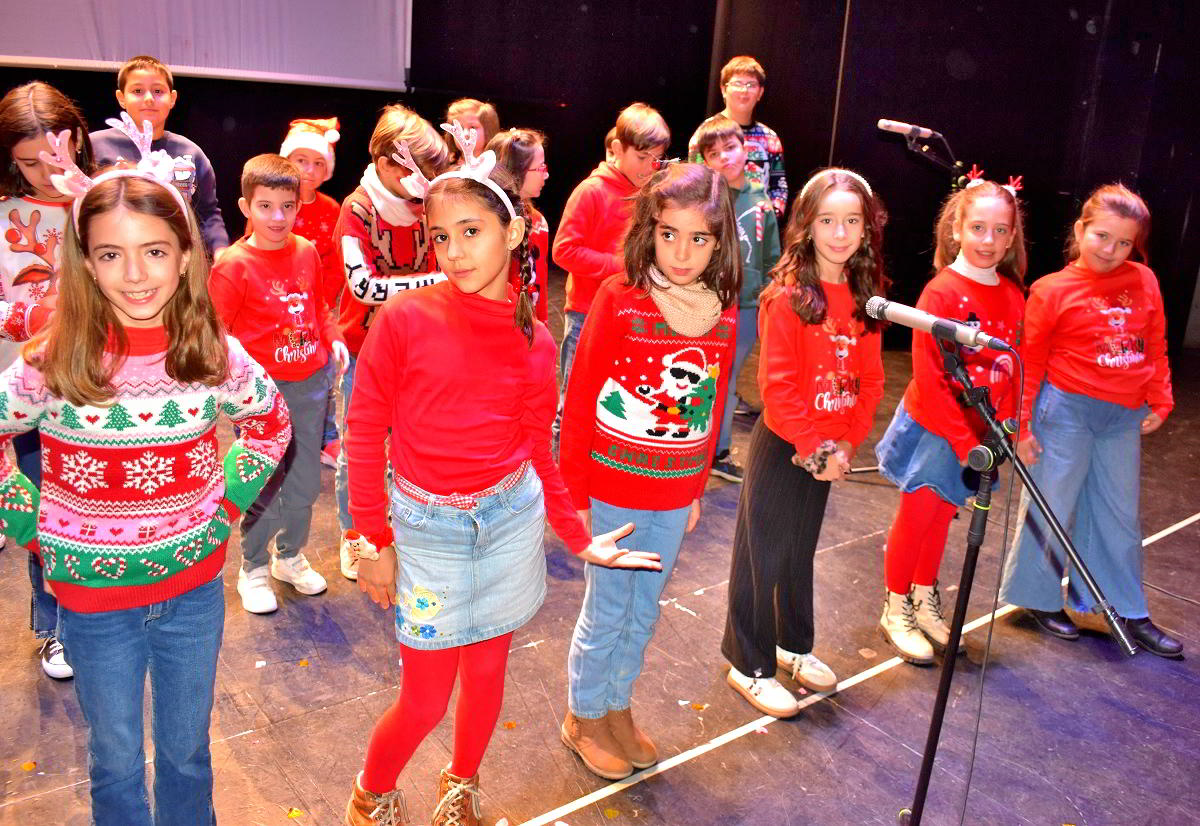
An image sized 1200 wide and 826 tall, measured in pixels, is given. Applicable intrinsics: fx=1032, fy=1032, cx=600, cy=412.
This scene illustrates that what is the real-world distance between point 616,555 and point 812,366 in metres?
0.89

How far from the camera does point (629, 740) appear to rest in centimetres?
274

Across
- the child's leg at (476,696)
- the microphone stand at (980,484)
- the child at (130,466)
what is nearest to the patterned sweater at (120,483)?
the child at (130,466)

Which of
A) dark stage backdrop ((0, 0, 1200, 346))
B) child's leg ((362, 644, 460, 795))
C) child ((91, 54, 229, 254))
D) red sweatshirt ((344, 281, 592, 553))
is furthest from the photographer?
dark stage backdrop ((0, 0, 1200, 346))

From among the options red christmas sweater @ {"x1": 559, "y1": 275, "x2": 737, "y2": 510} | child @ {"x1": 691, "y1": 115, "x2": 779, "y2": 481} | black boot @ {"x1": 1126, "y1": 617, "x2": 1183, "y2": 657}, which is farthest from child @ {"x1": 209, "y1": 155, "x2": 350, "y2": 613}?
black boot @ {"x1": 1126, "y1": 617, "x2": 1183, "y2": 657}

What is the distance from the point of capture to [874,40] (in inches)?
288

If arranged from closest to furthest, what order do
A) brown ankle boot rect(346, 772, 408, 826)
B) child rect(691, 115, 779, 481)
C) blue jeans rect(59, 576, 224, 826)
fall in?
blue jeans rect(59, 576, 224, 826)
brown ankle boot rect(346, 772, 408, 826)
child rect(691, 115, 779, 481)

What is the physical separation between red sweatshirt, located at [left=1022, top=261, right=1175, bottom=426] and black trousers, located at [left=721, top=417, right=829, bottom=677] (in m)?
0.95

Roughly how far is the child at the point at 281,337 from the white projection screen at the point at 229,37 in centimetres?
421

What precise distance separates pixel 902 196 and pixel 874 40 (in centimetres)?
116

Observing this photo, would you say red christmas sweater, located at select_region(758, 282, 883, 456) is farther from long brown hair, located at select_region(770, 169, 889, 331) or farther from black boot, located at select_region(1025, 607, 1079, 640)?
black boot, located at select_region(1025, 607, 1079, 640)

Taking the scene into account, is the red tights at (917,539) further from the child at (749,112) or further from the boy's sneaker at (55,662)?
the boy's sneaker at (55,662)

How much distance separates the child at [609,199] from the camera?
404 cm

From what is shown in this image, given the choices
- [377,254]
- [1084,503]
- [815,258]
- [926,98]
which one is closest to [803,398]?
[815,258]

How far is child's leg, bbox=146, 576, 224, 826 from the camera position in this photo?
1.98 m
